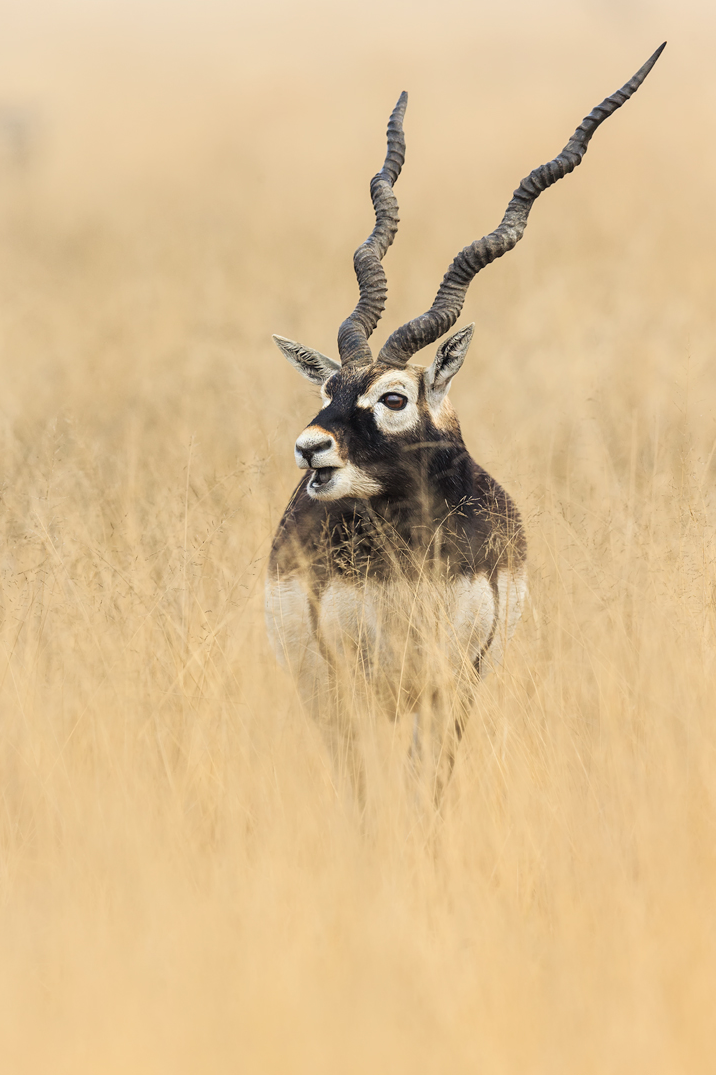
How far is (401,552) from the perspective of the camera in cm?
603

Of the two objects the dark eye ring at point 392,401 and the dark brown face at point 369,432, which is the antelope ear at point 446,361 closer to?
the dark brown face at point 369,432

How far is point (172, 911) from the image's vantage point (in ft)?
12.3

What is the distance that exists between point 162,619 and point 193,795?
206cm

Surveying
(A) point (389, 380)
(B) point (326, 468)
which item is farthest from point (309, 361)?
(B) point (326, 468)

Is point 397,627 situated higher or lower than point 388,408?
lower

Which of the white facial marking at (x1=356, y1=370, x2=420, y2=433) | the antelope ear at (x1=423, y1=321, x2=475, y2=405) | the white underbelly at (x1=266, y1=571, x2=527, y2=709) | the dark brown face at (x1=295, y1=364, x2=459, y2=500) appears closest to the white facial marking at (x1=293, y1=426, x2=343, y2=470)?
the dark brown face at (x1=295, y1=364, x2=459, y2=500)

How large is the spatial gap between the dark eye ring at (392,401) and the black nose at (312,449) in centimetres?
62

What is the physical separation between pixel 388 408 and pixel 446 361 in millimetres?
572

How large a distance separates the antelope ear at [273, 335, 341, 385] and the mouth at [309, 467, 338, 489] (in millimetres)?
1273

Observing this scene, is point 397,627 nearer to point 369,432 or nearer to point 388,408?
point 369,432

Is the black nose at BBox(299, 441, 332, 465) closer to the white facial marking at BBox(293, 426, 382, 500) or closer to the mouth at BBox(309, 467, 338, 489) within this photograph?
the white facial marking at BBox(293, 426, 382, 500)

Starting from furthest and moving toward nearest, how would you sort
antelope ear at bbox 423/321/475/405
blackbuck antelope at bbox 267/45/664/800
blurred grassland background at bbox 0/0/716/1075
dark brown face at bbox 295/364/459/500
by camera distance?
antelope ear at bbox 423/321/475/405 < blackbuck antelope at bbox 267/45/664/800 < dark brown face at bbox 295/364/459/500 < blurred grassland background at bbox 0/0/716/1075

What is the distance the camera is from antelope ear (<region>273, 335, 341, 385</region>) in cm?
678

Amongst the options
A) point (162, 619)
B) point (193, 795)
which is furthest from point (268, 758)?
point (162, 619)
